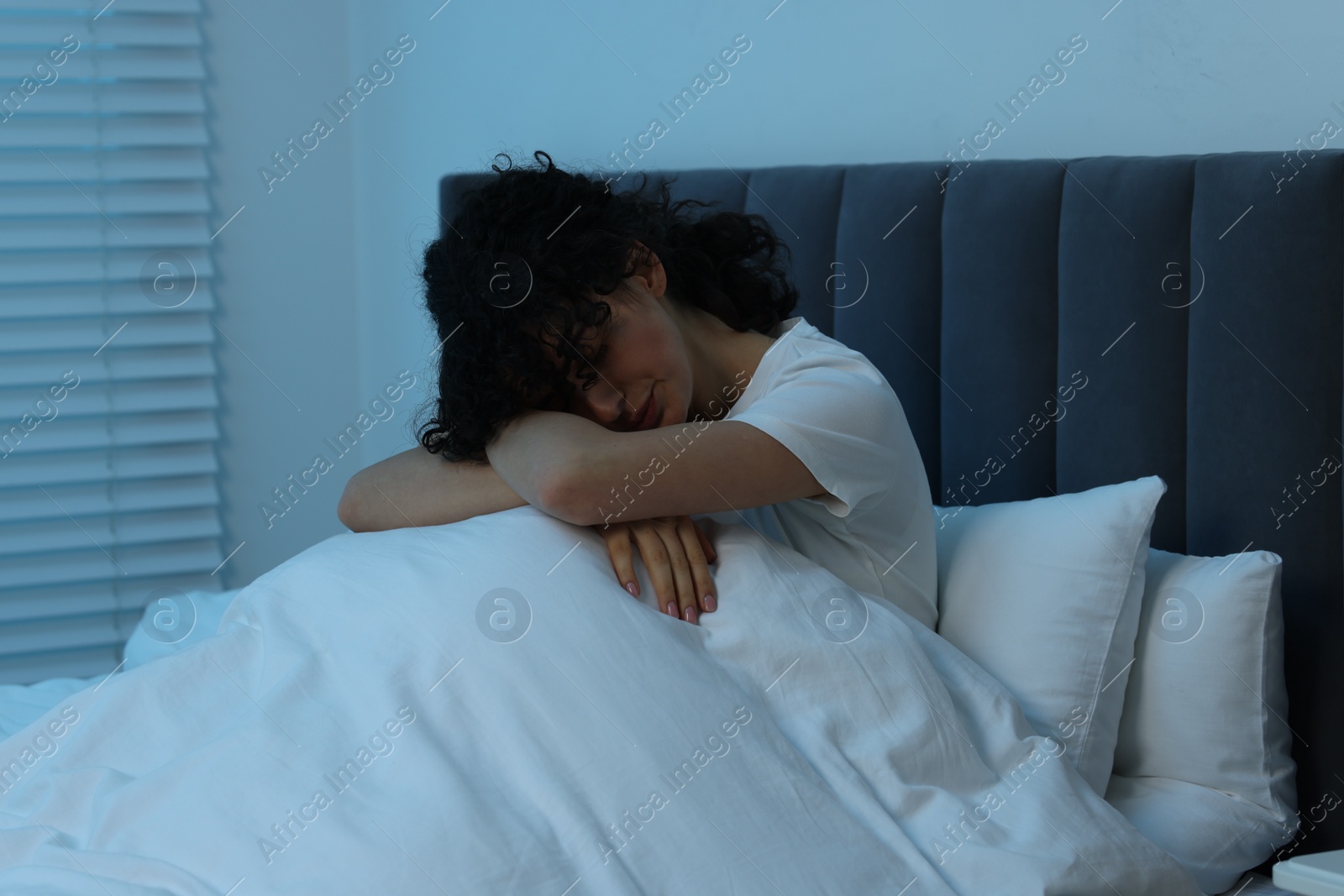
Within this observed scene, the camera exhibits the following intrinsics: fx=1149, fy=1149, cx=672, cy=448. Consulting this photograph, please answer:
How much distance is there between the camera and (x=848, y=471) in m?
1.13

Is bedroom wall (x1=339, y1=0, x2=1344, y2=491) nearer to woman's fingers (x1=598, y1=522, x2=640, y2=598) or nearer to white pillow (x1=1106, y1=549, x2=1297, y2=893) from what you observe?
white pillow (x1=1106, y1=549, x2=1297, y2=893)

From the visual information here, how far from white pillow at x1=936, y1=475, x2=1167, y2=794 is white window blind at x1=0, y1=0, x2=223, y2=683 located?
2.04 meters

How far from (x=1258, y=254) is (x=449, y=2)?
6.36 feet

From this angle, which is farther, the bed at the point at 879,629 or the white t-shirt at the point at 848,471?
the white t-shirt at the point at 848,471

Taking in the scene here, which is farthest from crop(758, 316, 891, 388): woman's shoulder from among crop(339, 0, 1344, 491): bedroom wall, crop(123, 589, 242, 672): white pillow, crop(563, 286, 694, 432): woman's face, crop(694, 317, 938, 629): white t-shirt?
crop(123, 589, 242, 672): white pillow

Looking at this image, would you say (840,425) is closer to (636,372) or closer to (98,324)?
(636,372)

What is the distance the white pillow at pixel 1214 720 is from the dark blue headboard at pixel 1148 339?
64 millimetres

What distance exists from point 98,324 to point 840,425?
2075 millimetres

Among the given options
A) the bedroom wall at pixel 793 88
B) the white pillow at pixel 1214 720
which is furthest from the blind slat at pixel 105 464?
the white pillow at pixel 1214 720

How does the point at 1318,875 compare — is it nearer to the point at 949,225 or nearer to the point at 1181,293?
the point at 1181,293

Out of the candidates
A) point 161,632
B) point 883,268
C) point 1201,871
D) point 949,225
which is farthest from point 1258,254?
point 161,632

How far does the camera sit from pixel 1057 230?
4.53 feet

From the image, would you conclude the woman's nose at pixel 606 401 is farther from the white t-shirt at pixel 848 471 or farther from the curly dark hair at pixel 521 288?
the white t-shirt at pixel 848 471

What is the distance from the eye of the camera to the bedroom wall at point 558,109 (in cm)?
134
